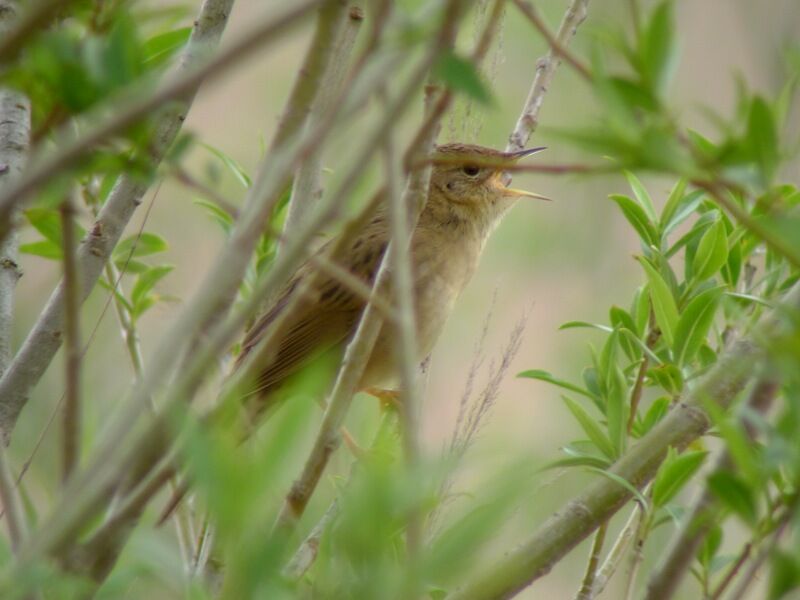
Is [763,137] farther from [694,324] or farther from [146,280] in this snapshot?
[146,280]

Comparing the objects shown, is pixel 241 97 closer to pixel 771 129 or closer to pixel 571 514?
pixel 571 514

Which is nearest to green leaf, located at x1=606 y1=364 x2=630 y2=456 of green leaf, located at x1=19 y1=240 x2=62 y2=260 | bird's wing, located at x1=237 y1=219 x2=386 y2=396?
green leaf, located at x1=19 y1=240 x2=62 y2=260

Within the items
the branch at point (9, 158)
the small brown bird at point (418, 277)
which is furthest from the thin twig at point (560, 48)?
the small brown bird at point (418, 277)

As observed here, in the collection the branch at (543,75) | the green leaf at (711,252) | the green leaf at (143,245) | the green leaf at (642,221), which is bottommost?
the green leaf at (711,252)

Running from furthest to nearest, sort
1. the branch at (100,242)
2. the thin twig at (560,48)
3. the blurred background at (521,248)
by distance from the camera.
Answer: the blurred background at (521,248) → the branch at (100,242) → the thin twig at (560,48)

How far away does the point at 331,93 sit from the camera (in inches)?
83.7

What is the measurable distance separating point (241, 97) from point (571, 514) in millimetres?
5357

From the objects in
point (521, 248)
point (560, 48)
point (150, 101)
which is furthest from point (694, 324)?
point (521, 248)

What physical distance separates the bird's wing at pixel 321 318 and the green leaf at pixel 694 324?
1.44m

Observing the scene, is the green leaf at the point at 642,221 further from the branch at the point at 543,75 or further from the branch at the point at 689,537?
the branch at the point at 689,537

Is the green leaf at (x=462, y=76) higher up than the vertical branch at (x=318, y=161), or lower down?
lower down

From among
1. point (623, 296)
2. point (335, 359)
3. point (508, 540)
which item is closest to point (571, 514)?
point (508, 540)

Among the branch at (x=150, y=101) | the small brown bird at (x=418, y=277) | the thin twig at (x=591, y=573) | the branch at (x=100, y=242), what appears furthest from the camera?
the small brown bird at (x=418, y=277)

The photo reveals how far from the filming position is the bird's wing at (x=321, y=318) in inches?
128
